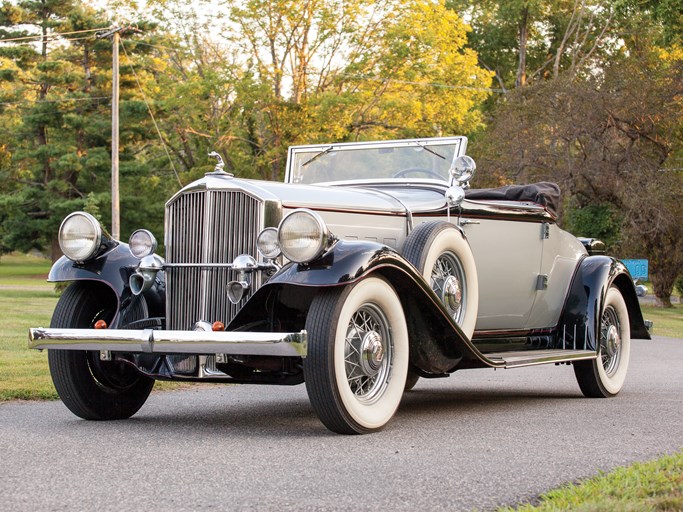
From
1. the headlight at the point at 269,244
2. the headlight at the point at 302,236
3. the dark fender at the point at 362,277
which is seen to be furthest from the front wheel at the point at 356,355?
the headlight at the point at 269,244

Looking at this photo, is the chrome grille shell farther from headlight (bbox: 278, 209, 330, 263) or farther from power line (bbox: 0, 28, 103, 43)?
power line (bbox: 0, 28, 103, 43)

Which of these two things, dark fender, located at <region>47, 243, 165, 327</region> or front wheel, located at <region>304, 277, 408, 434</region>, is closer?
front wheel, located at <region>304, 277, 408, 434</region>

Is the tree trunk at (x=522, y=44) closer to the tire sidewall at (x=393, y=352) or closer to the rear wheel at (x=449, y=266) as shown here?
the rear wheel at (x=449, y=266)

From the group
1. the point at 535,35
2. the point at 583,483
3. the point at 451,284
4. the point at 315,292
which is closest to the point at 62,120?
the point at 535,35

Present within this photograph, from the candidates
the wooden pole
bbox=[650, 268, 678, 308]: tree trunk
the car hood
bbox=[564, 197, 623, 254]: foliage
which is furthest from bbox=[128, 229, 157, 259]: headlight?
bbox=[650, 268, 678, 308]: tree trunk

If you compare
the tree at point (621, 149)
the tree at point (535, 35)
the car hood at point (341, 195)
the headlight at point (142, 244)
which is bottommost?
the headlight at point (142, 244)

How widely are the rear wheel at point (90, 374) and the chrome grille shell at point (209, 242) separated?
1.83ft

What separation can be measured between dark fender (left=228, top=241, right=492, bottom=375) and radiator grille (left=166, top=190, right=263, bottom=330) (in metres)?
0.23

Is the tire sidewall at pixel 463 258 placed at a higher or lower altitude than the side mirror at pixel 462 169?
lower

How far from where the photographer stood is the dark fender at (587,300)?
330 inches

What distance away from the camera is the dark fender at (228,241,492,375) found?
220 inches

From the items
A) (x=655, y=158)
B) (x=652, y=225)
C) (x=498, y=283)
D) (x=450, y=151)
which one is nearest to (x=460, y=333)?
(x=498, y=283)

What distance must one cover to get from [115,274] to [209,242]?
0.73 metres

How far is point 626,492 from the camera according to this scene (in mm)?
3941
